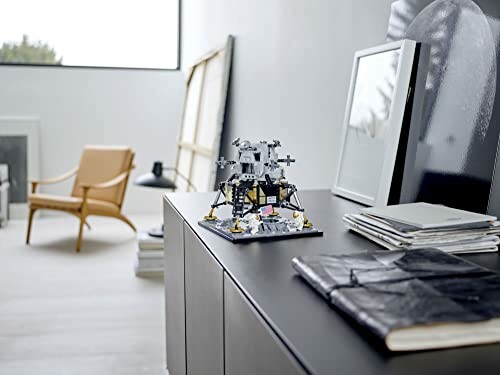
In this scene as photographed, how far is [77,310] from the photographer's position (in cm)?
311

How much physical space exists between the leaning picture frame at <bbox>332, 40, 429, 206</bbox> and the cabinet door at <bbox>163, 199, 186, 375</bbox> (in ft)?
1.87

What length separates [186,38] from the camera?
19.3 feet

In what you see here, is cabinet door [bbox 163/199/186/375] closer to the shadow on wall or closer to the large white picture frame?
the large white picture frame

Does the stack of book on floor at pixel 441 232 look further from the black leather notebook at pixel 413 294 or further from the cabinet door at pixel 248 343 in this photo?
the cabinet door at pixel 248 343

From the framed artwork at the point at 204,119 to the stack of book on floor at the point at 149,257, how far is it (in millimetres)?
509

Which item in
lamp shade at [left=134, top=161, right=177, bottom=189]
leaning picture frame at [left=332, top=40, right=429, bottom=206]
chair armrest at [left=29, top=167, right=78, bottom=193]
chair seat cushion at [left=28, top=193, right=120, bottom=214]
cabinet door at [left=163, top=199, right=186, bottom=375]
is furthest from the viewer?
chair armrest at [left=29, top=167, right=78, bottom=193]

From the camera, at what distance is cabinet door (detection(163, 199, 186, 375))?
1.77 m

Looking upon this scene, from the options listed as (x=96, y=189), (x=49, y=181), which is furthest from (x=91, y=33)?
(x=96, y=189)

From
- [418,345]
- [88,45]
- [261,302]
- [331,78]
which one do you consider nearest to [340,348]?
[418,345]

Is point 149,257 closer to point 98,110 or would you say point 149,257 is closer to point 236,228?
point 236,228

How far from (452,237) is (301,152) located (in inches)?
61.2

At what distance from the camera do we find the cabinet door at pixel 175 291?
1769 mm

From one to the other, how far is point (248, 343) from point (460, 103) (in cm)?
89

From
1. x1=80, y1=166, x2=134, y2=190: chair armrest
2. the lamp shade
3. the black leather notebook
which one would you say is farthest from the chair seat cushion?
the black leather notebook
